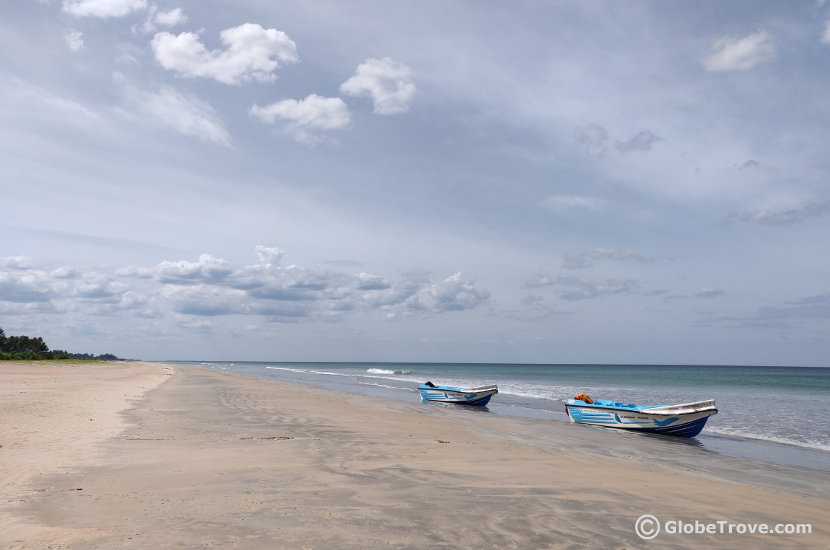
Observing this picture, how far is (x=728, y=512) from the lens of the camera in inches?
301

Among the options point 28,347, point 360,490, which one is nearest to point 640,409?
point 360,490

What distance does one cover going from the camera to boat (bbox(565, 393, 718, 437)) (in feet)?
59.9

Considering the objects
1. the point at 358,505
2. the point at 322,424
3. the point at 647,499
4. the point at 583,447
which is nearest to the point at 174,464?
the point at 358,505

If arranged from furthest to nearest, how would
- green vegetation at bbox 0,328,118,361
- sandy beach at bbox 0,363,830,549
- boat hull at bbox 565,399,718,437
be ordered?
1. green vegetation at bbox 0,328,118,361
2. boat hull at bbox 565,399,718,437
3. sandy beach at bbox 0,363,830,549

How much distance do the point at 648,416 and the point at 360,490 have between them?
49.9 feet

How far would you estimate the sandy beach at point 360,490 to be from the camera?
5840mm

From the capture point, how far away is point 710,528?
686 centimetres

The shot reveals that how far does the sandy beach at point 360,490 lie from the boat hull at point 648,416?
3.60 metres
